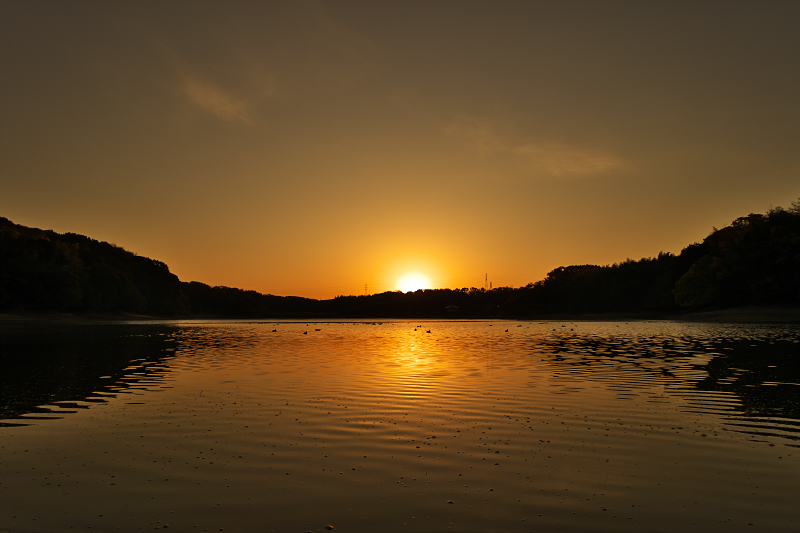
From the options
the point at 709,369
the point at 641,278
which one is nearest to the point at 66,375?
the point at 709,369

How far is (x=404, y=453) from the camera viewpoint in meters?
11.2

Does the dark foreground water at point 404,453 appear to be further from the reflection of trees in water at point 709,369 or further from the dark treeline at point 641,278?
the dark treeline at point 641,278

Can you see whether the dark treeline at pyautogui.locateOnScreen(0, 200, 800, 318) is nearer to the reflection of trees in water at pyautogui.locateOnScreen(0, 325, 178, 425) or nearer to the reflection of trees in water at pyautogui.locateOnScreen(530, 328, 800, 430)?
the reflection of trees in water at pyautogui.locateOnScreen(530, 328, 800, 430)

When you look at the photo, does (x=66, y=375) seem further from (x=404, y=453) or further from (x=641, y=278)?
(x=641, y=278)

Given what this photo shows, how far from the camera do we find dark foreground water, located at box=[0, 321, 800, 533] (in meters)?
7.90

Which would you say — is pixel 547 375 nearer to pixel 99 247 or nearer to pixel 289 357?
pixel 289 357

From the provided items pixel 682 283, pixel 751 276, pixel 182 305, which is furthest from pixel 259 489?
pixel 182 305

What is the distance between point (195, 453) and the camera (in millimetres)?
11336

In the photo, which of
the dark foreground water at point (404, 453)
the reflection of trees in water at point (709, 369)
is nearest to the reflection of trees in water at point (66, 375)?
the dark foreground water at point (404, 453)

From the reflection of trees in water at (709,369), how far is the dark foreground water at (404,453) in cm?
19

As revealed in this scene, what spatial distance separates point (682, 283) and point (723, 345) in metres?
75.7

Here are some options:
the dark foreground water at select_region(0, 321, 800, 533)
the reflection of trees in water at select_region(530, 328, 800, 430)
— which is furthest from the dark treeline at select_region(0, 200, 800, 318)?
the dark foreground water at select_region(0, 321, 800, 533)

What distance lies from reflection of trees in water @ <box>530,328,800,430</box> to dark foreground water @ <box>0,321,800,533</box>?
7.5 inches

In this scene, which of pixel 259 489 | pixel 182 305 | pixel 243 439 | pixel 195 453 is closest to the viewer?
pixel 259 489
